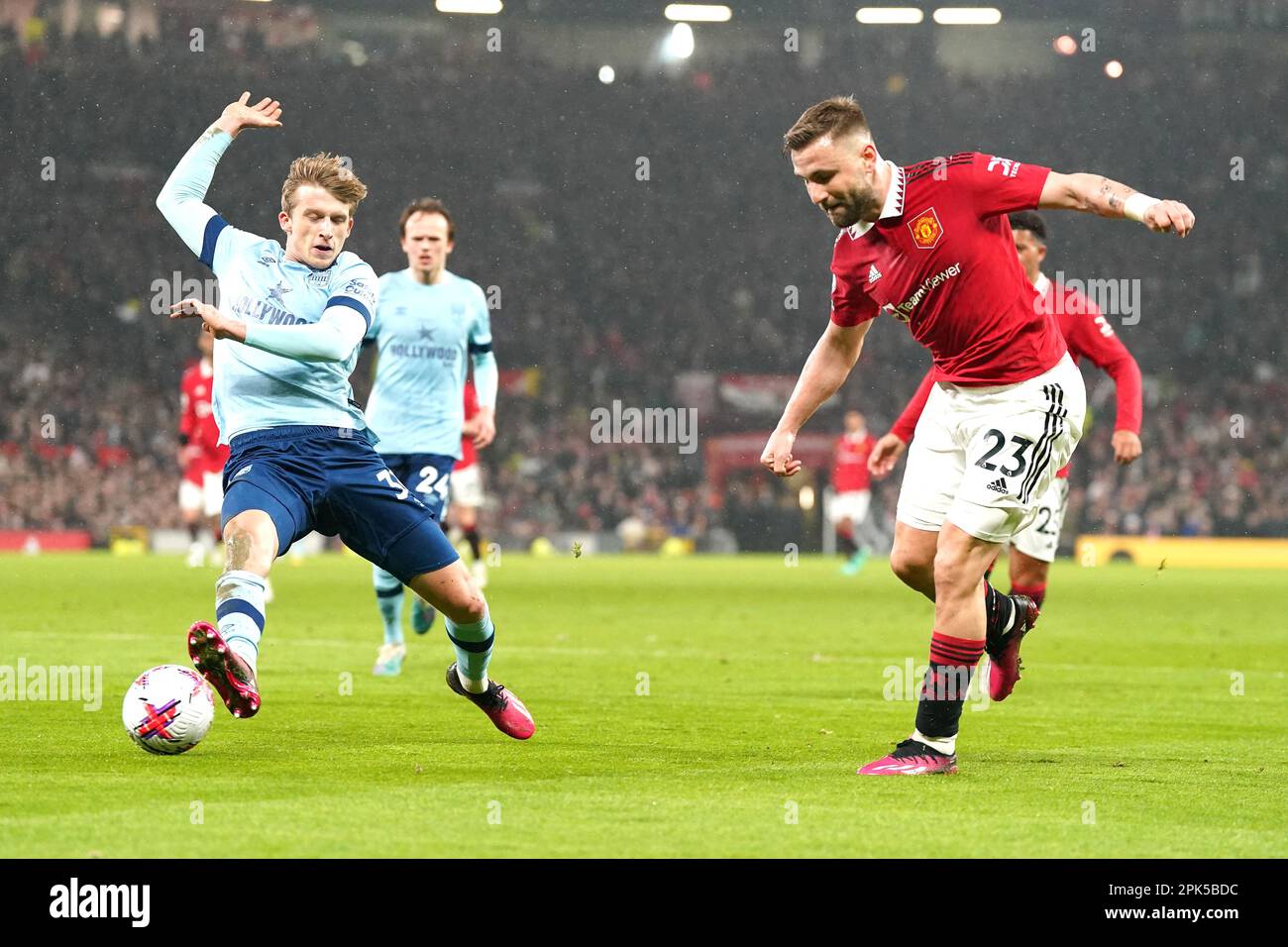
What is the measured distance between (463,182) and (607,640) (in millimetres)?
26342

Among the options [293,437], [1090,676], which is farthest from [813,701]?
[293,437]

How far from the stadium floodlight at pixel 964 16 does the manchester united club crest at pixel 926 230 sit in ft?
92.8

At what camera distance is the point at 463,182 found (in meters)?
37.1

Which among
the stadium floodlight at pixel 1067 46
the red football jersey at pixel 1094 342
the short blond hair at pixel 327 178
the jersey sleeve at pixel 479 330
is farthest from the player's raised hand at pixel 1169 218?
the stadium floodlight at pixel 1067 46

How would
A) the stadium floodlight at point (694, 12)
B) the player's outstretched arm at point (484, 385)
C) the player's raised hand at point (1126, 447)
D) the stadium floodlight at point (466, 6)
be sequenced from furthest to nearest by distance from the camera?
the stadium floodlight at point (694, 12), the stadium floodlight at point (466, 6), the player's outstretched arm at point (484, 385), the player's raised hand at point (1126, 447)

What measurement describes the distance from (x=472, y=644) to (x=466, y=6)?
31289mm

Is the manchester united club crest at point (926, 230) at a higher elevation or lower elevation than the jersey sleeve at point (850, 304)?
higher

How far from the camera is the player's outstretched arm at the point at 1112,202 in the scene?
201 inches

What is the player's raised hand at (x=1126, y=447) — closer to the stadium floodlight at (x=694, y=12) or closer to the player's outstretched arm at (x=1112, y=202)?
the player's outstretched arm at (x=1112, y=202)

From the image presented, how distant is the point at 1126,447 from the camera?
25.5ft

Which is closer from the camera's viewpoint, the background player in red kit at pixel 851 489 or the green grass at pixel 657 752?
the green grass at pixel 657 752

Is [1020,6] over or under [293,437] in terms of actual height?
over

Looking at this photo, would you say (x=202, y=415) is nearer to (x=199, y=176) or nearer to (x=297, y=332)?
(x=199, y=176)
